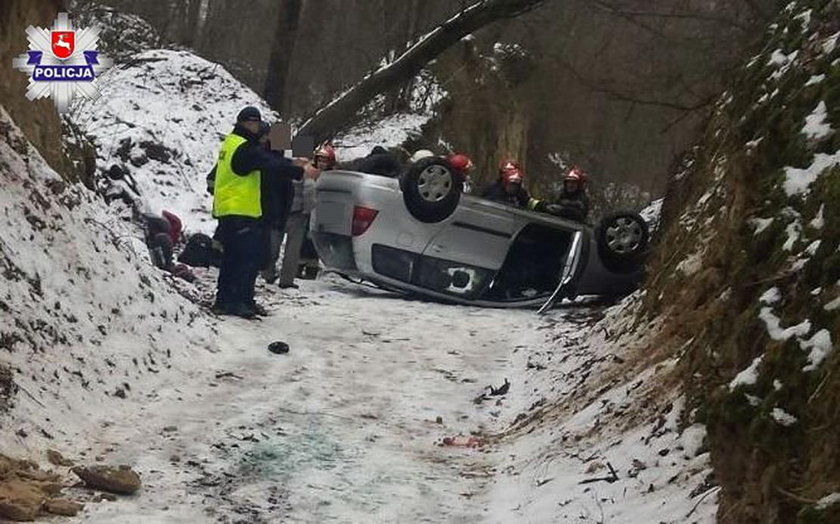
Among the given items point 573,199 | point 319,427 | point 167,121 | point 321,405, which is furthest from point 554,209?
point 167,121

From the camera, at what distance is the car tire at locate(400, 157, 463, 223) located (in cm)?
1118

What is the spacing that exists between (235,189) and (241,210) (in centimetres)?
20

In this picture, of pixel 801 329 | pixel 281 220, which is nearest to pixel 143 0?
pixel 281 220

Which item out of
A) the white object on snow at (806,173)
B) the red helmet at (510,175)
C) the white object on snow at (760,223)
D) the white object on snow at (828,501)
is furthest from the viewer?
the red helmet at (510,175)

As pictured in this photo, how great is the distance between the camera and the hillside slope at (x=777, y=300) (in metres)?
3.36

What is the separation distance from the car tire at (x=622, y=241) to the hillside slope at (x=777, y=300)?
4796mm

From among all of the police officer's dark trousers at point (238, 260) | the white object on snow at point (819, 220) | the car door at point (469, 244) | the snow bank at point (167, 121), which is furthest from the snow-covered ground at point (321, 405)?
the snow bank at point (167, 121)

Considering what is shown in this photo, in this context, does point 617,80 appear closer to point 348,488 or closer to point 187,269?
point 187,269

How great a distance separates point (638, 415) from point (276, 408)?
7.74ft

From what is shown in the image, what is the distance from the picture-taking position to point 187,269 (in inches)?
441

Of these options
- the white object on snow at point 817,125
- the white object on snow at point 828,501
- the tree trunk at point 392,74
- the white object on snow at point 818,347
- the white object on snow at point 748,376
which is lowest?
the white object on snow at point 828,501

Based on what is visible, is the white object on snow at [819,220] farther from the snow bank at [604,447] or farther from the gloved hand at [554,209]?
the gloved hand at [554,209]

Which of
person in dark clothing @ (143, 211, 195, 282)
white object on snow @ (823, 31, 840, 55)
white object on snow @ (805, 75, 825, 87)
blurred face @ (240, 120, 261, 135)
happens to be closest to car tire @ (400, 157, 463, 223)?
blurred face @ (240, 120, 261, 135)

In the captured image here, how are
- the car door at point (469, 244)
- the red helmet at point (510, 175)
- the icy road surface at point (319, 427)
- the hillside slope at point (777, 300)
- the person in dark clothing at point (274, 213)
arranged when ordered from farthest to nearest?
the red helmet at point (510, 175) → the car door at point (469, 244) → the person in dark clothing at point (274, 213) → the icy road surface at point (319, 427) → the hillside slope at point (777, 300)
